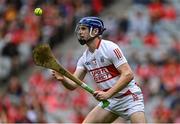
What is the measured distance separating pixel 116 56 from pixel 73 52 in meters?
9.22

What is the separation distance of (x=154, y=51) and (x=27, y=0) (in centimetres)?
418

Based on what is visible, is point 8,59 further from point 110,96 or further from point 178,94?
point 110,96

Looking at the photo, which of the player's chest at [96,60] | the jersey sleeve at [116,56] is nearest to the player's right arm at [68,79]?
the player's chest at [96,60]

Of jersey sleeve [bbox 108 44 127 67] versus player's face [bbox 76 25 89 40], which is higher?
player's face [bbox 76 25 89 40]

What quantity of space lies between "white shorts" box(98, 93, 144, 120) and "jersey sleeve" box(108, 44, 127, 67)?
518 mm

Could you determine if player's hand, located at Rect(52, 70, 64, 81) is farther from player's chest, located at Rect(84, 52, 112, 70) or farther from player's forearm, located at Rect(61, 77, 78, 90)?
player's chest, located at Rect(84, 52, 112, 70)

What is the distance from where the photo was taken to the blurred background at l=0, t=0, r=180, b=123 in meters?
16.8

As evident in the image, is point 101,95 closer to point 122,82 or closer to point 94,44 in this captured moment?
point 122,82

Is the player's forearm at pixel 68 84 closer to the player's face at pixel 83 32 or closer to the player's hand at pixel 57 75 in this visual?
the player's hand at pixel 57 75

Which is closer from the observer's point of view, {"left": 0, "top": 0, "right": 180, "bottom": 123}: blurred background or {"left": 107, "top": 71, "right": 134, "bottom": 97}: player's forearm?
{"left": 107, "top": 71, "right": 134, "bottom": 97}: player's forearm

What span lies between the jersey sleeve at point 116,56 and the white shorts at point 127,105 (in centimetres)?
52

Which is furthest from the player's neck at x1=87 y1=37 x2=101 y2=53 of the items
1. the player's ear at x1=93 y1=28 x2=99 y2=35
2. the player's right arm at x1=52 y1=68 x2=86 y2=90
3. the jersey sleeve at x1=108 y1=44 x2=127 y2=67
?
the player's right arm at x1=52 y1=68 x2=86 y2=90

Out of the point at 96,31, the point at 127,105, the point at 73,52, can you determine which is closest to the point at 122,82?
the point at 127,105

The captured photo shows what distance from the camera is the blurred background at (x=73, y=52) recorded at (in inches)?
663
